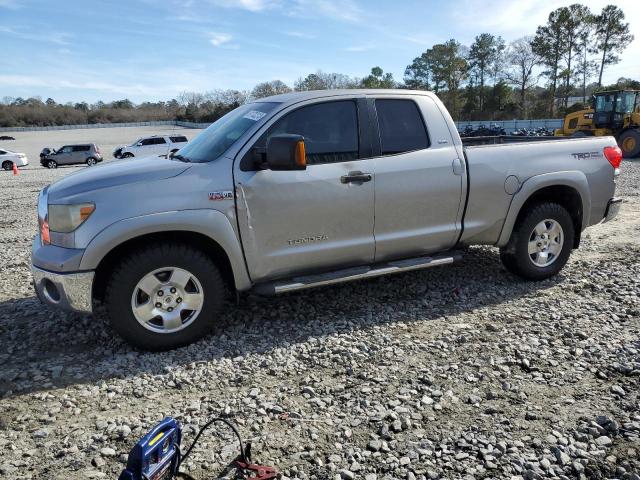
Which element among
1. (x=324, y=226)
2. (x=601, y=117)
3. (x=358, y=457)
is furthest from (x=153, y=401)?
(x=601, y=117)

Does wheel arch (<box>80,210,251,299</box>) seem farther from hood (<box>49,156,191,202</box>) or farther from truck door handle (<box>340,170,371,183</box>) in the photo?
truck door handle (<box>340,170,371,183</box>)

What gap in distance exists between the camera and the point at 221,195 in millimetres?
3906

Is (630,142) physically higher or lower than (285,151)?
lower

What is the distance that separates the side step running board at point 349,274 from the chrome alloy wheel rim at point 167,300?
1.72 ft

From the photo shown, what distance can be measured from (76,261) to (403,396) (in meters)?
2.45

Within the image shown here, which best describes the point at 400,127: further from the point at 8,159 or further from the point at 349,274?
the point at 8,159

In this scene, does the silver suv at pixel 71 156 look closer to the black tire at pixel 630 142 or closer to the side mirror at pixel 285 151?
the black tire at pixel 630 142

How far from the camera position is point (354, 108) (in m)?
4.48

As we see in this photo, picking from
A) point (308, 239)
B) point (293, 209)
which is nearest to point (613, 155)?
point (308, 239)

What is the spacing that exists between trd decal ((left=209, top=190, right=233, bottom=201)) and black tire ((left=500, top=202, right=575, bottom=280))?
2992 mm

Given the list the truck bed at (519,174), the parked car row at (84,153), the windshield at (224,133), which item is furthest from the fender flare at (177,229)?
the parked car row at (84,153)

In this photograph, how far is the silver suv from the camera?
31172 millimetres

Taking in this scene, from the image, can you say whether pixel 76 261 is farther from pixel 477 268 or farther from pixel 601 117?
pixel 601 117

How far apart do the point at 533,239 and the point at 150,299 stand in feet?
12.5
